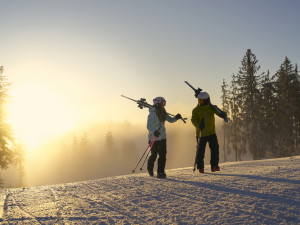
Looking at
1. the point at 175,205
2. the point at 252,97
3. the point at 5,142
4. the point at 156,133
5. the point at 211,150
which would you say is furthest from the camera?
the point at 252,97

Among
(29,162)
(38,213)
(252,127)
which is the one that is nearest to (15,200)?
(38,213)

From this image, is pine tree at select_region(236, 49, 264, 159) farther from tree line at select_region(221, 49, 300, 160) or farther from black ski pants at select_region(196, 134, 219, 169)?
black ski pants at select_region(196, 134, 219, 169)

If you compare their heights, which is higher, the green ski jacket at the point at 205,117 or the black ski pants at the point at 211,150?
the green ski jacket at the point at 205,117

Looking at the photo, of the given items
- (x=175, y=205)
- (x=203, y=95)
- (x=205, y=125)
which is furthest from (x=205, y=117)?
(x=175, y=205)

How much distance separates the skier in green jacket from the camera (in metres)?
6.81

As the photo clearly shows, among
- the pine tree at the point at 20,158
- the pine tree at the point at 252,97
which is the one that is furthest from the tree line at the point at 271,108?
the pine tree at the point at 20,158

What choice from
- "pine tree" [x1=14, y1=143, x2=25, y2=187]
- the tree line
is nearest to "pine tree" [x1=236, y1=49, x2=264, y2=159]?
the tree line

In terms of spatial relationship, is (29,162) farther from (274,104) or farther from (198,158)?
(198,158)

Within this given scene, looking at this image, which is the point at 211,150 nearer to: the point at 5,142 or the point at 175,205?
the point at 175,205

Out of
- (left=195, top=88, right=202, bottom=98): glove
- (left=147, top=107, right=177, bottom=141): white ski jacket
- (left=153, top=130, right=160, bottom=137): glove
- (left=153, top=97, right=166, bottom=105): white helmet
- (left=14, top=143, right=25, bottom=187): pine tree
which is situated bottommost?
(left=14, top=143, right=25, bottom=187): pine tree

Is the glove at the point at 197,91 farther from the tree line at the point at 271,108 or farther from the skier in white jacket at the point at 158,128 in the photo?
the tree line at the point at 271,108

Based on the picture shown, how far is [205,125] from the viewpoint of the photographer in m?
6.82

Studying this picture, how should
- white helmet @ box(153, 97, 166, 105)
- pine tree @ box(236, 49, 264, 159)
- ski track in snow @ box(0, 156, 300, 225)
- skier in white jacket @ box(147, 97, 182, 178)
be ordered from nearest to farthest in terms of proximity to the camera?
ski track in snow @ box(0, 156, 300, 225), skier in white jacket @ box(147, 97, 182, 178), white helmet @ box(153, 97, 166, 105), pine tree @ box(236, 49, 264, 159)

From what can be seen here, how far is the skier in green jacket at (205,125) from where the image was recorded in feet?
22.3
